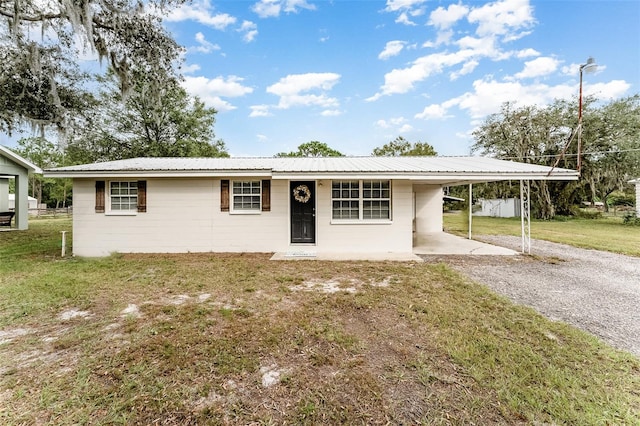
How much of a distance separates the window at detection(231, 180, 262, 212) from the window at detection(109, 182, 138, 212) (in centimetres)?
294

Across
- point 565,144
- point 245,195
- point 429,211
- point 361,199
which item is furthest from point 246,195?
point 565,144

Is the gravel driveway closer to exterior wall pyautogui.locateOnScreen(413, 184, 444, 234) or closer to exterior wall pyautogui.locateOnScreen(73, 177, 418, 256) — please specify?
exterior wall pyautogui.locateOnScreen(73, 177, 418, 256)

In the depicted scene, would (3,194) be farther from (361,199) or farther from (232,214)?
(361,199)

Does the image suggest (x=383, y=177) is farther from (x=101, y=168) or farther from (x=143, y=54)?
(x=143, y=54)

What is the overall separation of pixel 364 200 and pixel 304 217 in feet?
6.13

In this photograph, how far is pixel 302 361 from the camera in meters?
2.98

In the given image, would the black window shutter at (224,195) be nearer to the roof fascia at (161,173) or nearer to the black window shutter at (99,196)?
the roof fascia at (161,173)

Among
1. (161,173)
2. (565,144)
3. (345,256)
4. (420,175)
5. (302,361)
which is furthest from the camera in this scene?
(565,144)

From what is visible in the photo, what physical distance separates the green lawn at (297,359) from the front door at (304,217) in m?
3.59

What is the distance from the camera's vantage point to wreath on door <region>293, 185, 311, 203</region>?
29.3 ft

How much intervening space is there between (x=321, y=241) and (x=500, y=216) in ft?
73.6

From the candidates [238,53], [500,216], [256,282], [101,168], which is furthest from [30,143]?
[500,216]

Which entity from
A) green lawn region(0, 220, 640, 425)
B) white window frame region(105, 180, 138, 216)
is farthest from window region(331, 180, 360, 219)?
white window frame region(105, 180, 138, 216)

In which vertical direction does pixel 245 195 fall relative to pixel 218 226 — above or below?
above
